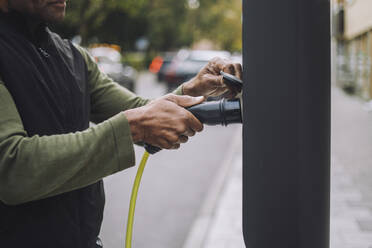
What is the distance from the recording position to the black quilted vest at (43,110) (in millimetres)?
1235

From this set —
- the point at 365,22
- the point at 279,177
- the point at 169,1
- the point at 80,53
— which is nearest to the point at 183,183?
the point at 80,53

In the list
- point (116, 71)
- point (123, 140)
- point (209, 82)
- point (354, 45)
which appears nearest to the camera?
point (123, 140)

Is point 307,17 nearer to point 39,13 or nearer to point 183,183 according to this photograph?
A: point 39,13

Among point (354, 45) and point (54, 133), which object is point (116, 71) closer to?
point (354, 45)

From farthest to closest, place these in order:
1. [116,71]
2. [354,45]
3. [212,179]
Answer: [354,45] → [116,71] → [212,179]

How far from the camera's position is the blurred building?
51.9 feet

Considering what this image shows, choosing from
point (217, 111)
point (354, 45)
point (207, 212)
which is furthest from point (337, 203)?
point (354, 45)

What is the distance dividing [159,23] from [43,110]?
150ft

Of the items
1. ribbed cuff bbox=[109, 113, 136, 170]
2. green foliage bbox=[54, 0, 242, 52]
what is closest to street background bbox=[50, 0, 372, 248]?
green foliage bbox=[54, 0, 242, 52]

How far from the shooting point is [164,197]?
5.91m

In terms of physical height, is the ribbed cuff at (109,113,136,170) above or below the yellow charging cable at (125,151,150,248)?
above

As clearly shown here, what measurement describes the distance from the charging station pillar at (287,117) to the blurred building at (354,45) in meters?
15.2

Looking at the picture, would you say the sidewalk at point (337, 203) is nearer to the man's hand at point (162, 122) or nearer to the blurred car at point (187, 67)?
the man's hand at point (162, 122)

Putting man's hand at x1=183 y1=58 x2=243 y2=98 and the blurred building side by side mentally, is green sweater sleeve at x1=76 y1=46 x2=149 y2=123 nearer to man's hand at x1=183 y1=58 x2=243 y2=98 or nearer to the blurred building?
man's hand at x1=183 y1=58 x2=243 y2=98
